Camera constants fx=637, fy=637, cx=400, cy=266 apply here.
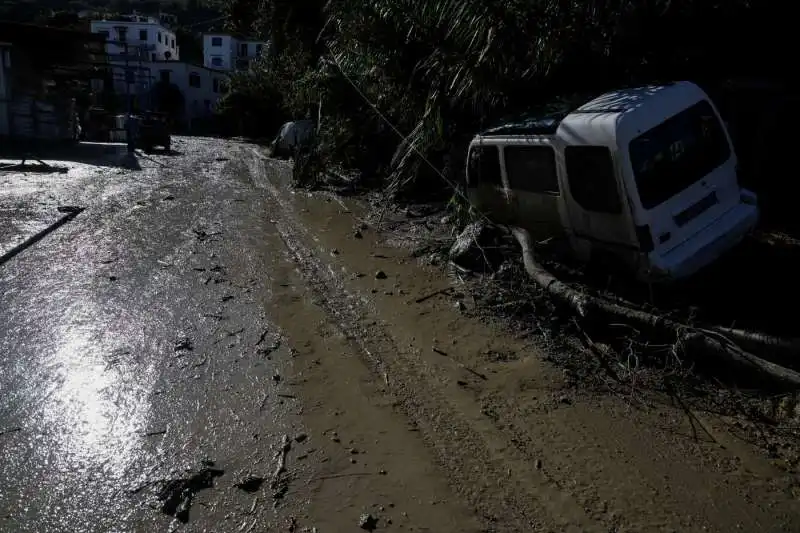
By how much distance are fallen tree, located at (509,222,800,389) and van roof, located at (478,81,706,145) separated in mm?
1497

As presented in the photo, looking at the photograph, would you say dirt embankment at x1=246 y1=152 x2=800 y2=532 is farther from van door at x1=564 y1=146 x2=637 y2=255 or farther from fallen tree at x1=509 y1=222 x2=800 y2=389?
van door at x1=564 y1=146 x2=637 y2=255

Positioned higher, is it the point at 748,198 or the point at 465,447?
the point at 748,198

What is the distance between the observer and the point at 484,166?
8461 millimetres

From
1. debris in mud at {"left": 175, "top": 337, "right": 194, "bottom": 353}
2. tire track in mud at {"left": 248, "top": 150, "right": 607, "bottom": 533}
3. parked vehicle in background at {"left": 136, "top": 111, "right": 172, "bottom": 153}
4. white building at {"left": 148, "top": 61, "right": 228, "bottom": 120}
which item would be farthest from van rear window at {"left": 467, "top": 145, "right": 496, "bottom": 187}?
white building at {"left": 148, "top": 61, "right": 228, "bottom": 120}

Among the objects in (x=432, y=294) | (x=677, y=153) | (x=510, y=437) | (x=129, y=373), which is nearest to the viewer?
(x=510, y=437)

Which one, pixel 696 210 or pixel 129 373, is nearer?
pixel 129 373

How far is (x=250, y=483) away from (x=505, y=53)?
730 centimetres

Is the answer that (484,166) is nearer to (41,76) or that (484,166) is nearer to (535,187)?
(535,187)

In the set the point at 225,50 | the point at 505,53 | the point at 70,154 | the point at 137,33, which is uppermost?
the point at 137,33

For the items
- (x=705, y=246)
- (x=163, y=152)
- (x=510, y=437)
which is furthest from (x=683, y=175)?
(x=163, y=152)

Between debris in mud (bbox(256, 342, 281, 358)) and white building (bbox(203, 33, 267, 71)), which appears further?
white building (bbox(203, 33, 267, 71))

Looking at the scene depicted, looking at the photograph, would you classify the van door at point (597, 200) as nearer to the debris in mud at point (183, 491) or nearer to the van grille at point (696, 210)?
the van grille at point (696, 210)

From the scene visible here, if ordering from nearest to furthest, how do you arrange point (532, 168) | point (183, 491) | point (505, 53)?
point (183, 491) < point (532, 168) < point (505, 53)

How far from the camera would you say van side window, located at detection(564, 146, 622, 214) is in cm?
612
